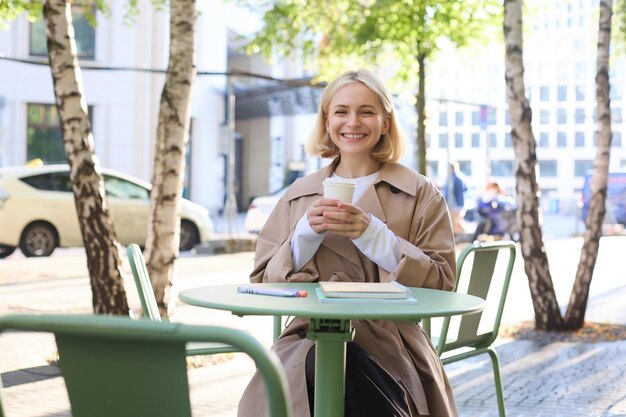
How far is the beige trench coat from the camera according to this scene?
318 cm

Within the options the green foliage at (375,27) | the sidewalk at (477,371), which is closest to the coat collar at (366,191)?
the sidewalk at (477,371)

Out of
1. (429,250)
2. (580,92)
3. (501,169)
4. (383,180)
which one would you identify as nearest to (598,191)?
(383,180)

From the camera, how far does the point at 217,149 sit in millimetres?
37000

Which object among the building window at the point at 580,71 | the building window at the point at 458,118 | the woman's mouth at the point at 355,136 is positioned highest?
the building window at the point at 580,71

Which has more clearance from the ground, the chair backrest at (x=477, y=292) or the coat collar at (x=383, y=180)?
the coat collar at (x=383, y=180)

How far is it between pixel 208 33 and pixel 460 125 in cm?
9074

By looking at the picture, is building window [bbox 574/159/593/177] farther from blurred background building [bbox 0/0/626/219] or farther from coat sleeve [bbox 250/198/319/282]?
coat sleeve [bbox 250/198/319/282]

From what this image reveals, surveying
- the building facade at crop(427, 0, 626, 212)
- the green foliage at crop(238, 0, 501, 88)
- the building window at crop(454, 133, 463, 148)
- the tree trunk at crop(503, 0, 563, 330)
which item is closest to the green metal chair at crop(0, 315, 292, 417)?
the tree trunk at crop(503, 0, 563, 330)

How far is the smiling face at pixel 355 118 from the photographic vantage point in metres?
3.65

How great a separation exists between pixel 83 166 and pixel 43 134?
25009 millimetres

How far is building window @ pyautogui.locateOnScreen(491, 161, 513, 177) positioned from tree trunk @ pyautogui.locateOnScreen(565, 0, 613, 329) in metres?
99.7

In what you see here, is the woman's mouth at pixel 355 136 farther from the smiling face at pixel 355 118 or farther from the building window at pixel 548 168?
the building window at pixel 548 168

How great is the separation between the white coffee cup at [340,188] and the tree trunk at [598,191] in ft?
19.8

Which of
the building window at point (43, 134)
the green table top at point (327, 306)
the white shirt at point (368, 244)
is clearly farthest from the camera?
the building window at point (43, 134)
